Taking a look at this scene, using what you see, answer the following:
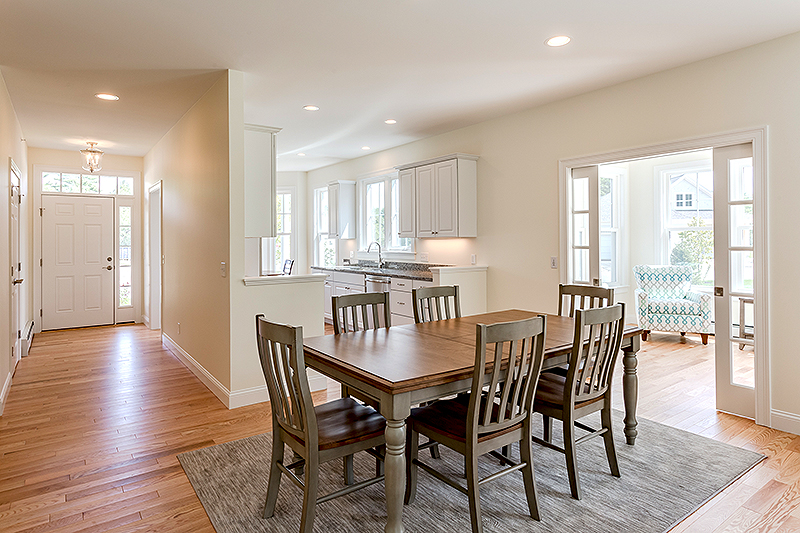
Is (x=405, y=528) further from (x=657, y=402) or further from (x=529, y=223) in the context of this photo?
(x=529, y=223)

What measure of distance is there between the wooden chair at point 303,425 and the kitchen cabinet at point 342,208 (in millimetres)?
5684

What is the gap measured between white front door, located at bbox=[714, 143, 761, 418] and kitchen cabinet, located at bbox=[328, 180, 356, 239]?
5.34 meters

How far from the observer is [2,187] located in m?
3.90

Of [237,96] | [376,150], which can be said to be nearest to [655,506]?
[237,96]

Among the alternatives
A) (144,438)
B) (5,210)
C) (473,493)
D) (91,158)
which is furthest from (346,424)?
(91,158)

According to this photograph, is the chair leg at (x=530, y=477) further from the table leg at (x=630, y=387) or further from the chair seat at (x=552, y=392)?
the table leg at (x=630, y=387)

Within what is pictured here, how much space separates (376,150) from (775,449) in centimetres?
565

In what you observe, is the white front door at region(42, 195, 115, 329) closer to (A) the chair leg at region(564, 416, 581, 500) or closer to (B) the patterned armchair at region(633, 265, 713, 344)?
(A) the chair leg at region(564, 416, 581, 500)

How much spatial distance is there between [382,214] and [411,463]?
533 cm

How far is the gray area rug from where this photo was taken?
7.14ft

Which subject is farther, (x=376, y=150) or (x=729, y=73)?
(x=376, y=150)

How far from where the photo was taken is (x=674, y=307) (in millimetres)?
5863

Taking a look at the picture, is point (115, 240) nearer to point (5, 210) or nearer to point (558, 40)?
point (5, 210)

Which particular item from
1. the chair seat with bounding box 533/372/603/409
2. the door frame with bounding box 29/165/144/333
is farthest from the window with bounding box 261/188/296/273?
the chair seat with bounding box 533/372/603/409
